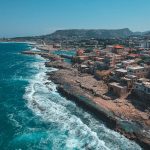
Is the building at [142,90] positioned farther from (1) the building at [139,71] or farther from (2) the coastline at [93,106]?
(1) the building at [139,71]

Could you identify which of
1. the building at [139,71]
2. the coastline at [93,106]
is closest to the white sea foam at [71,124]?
the coastline at [93,106]

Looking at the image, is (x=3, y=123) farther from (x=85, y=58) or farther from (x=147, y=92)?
(x=85, y=58)

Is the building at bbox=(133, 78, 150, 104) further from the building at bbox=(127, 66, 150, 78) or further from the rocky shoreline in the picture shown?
the building at bbox=(127, 66, 150, 78)

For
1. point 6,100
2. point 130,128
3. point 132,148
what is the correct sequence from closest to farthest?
point 132,148, point 130,128, point 6,100

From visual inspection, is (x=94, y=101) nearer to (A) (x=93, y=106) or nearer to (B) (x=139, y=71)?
(A) (x=93, y=106)

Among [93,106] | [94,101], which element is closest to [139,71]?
[94,101]

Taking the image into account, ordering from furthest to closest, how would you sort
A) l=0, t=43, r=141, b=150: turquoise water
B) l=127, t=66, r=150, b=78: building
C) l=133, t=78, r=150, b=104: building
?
l=127, t=66, r=150, b=78: building → l=133, t=78, r=150, b=104: building → l=0, t=43, r=141, b=150: turquoise water

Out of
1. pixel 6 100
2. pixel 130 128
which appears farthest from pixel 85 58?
pixel 130 128

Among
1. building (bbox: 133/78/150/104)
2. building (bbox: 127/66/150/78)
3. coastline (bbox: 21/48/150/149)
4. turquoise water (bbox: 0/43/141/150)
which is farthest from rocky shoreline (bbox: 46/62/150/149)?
building (bbox: 127/66/150/78)
